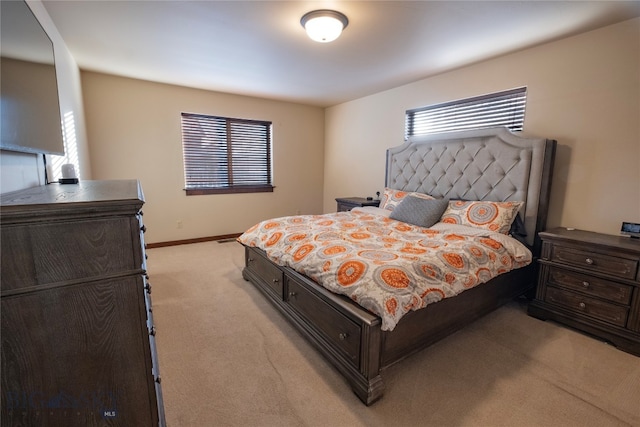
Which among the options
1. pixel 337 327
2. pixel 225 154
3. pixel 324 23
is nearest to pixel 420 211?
pixel 337 327

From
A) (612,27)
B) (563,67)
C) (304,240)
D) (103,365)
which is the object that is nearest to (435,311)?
(304,240)

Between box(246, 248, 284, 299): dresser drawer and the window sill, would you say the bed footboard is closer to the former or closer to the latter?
box(246, 248, 284, 299): dresser drawer

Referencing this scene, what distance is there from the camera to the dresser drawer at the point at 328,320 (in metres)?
1.62

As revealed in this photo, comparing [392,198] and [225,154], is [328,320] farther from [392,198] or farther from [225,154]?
[225,154]

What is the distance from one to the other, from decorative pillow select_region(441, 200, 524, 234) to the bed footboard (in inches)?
68.1

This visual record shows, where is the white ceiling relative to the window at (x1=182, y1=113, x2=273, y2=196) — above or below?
above

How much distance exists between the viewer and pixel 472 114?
3303mm

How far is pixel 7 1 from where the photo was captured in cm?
114

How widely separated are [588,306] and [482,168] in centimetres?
150

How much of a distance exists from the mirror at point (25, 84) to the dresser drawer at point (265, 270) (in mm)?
1694

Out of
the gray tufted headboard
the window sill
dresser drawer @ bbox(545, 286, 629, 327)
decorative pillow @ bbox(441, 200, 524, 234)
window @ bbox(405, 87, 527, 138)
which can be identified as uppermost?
window @ bbox(405, 87, 527, 138)

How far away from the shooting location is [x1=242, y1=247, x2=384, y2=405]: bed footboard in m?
1.53

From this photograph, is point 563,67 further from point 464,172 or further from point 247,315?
point 247,315

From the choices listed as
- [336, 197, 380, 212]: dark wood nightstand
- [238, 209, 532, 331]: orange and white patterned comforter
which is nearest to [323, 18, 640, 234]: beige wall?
[238, 209, 532, 331]: orange and white patterned comforter
